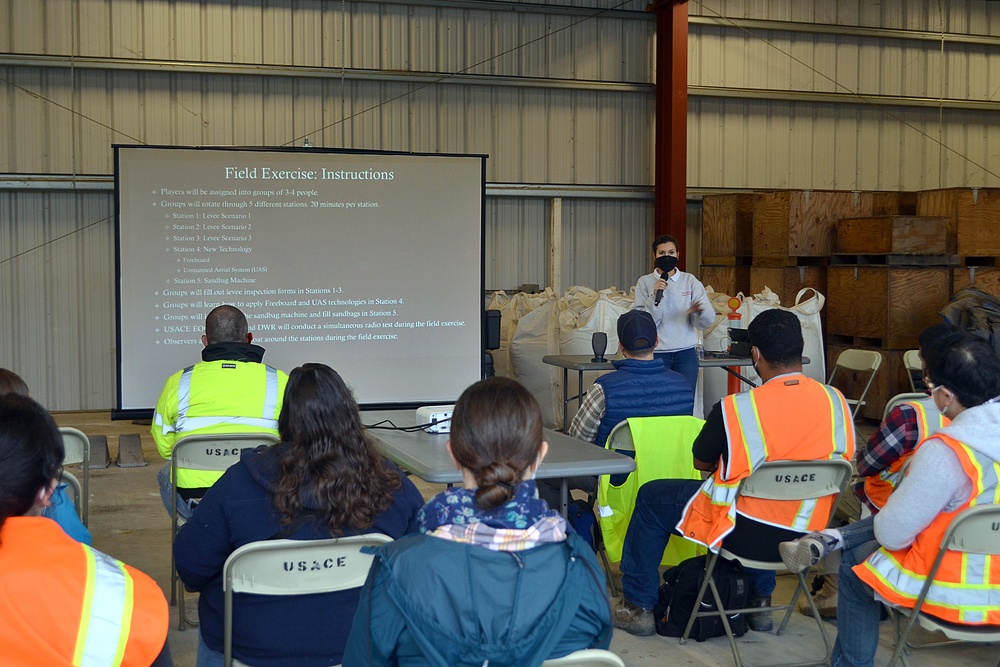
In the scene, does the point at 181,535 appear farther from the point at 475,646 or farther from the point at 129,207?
the point at 129,207

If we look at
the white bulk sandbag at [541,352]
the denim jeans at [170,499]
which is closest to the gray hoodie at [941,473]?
the denim jeans at [170,499]

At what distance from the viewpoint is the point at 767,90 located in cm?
1075

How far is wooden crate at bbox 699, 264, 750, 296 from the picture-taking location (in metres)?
10.0

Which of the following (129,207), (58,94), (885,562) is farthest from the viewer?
(58,94)

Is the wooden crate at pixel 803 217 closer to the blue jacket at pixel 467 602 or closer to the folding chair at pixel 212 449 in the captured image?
the folding chair at pixel 212 449

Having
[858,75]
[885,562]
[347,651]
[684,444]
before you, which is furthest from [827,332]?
[347,651]

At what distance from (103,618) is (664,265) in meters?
5.29

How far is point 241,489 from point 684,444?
77.1 inches

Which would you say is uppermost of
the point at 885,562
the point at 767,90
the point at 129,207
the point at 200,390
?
the point at 767,90

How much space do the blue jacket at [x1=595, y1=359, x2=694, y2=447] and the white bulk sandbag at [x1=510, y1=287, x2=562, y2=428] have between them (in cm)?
384

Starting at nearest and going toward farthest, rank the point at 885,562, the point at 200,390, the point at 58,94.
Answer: the point at 885,562 < the point at 200,390 < the point at 58,94

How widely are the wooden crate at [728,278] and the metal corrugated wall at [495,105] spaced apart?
726 millimetres

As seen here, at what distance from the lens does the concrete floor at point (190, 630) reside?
3.45 metres

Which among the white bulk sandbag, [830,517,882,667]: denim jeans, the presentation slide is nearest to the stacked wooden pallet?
the white bulk sandbag
